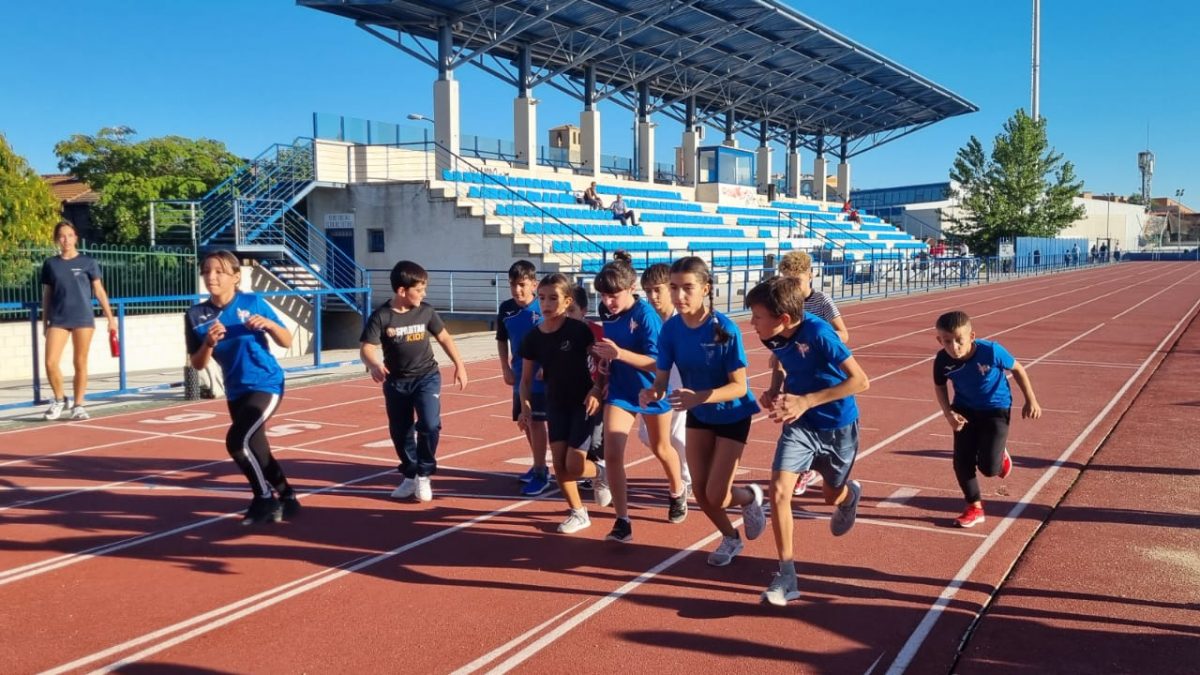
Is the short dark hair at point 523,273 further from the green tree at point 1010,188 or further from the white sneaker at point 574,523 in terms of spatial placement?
the green tree at point 1010,188

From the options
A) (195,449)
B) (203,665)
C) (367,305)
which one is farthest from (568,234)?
(203,665)

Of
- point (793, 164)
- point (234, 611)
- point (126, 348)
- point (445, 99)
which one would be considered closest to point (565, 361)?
point (234, 611)

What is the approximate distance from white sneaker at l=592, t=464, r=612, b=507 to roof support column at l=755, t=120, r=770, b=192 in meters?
49.0

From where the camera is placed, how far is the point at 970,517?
6.21 m

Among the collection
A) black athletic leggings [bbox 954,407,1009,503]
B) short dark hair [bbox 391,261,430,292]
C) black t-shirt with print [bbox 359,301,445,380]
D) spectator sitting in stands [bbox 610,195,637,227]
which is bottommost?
black athletic leggings [bbox 954,407,1009,503]

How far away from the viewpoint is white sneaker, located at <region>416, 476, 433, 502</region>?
273 inches

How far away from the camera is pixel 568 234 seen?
28.3m

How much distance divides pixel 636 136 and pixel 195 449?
36.8m

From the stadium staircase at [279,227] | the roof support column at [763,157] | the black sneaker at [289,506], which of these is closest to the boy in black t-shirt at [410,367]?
the black sneaker at [289,506]

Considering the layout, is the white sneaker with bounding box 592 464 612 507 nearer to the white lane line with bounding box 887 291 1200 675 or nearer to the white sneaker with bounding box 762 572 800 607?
the white sneaker with bounding box 762 572 800 607

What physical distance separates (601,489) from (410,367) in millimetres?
1588

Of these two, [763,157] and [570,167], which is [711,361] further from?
[763,157]

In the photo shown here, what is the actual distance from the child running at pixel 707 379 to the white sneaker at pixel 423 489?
2412 millimetres

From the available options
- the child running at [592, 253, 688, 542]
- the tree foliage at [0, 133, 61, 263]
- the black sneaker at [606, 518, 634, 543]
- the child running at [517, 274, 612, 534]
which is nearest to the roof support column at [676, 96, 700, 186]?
the tree foliage at [0, 133, 61, 263]
